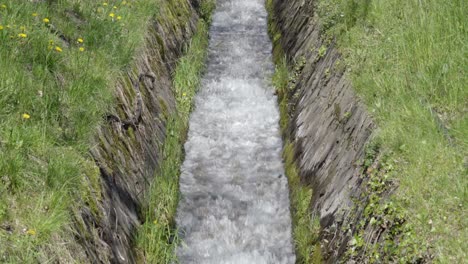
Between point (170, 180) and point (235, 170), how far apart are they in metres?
1.33

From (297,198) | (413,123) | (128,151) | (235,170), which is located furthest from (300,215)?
(128,151)

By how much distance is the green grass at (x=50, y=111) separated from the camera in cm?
360

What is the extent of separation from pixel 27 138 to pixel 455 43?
4.52 m

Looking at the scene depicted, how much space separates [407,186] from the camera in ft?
14.2

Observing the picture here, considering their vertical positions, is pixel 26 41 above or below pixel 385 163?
above

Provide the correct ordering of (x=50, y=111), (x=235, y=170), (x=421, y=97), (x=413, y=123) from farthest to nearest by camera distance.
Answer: (x=235, y=170)
(x=421, y=97)
(x=413, y=123)
(x=50, y=111)

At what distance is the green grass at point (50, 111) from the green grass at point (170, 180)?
1.12 m

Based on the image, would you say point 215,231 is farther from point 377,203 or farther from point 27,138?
point 27,138

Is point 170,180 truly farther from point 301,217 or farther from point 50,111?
point 50,111

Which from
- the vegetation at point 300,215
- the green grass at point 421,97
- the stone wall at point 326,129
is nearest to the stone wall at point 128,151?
the vegetation at point 300,215

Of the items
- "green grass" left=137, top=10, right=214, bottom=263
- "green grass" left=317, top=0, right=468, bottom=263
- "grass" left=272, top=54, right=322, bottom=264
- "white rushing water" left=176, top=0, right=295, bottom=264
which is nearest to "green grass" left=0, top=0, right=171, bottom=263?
"green grass" left=137, top=10, right=214, bottom=263

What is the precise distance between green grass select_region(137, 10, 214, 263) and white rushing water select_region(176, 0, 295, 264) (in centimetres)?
21

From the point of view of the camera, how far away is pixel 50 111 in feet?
15.5

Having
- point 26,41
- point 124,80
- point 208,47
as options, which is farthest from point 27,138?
point 208,47
